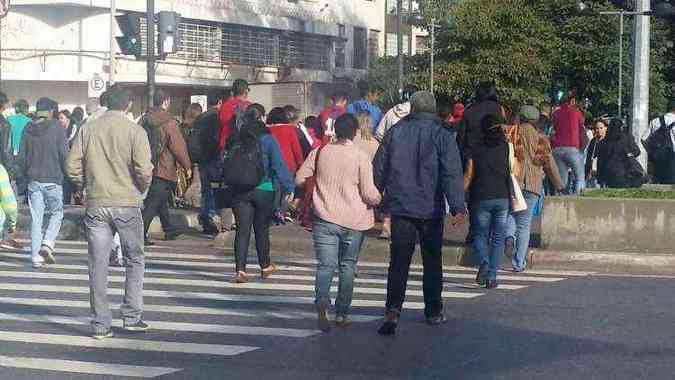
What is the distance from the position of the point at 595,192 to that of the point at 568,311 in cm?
493

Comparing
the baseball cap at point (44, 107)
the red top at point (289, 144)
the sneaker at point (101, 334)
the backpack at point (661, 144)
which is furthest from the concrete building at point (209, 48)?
the sneaker at point (101, 334)

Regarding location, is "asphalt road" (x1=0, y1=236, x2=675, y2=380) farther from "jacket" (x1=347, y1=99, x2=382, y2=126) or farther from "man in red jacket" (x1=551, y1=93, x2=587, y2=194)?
"man in red jacket" (x1=551, y1=93, x2=587, y2=194)

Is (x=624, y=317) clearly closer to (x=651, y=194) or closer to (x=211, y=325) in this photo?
(x=211, y=325)

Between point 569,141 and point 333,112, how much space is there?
14.1ft

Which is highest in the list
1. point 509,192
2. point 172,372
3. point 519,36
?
point 519,36

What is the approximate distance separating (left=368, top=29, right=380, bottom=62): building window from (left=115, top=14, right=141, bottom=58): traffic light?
130 ft

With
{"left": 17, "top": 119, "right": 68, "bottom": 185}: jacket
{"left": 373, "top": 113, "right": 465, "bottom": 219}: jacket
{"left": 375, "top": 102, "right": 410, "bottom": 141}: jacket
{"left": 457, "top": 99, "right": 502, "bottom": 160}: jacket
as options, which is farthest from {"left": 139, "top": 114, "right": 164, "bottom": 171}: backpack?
{"left": 373, "top": 113, "right": 465, "bottom": 219}: jacket

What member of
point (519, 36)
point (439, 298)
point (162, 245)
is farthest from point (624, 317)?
point (519, 36)

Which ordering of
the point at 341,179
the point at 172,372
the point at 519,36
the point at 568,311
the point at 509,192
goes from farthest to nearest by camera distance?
1. the point at 519,36
2. the point at 509,192
3. the point at 568,311
4. the point at 341,179
5. the point at 172,372

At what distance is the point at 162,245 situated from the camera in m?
18.5

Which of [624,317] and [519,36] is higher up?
[519,36]

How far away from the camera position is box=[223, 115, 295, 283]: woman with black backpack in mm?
13805

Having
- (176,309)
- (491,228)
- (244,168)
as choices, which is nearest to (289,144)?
(244,168)

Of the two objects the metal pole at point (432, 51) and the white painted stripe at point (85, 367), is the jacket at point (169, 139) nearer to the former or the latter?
the white painted stripe at point (85, 367)
